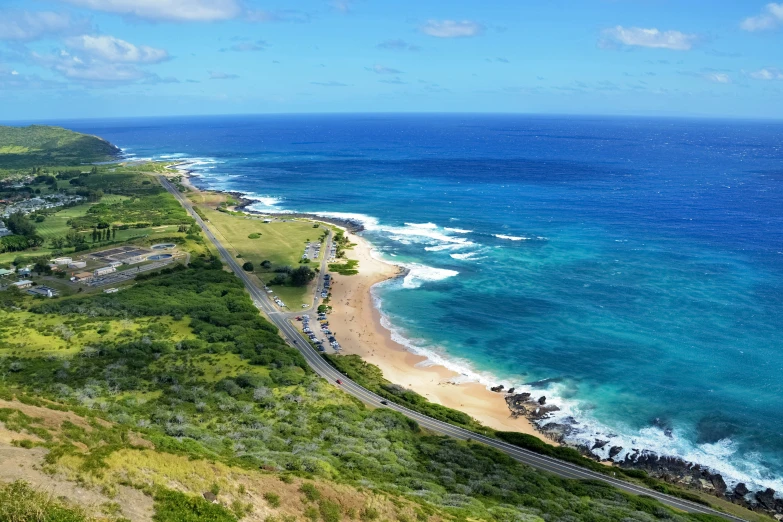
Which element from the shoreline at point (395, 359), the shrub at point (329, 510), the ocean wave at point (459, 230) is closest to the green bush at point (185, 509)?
the shrub at point (329, 510)

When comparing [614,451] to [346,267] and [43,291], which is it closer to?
[346,267]

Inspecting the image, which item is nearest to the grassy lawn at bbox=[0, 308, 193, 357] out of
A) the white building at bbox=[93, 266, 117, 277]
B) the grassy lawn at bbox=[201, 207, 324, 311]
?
the white building at bbox=[93, 266, 117, 277]

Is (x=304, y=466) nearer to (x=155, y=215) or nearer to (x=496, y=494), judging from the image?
(x=496, y=494)

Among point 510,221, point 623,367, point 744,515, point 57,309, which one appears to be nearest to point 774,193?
point 510,221

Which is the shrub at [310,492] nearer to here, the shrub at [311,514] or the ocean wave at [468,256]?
the shrub at [311,514]

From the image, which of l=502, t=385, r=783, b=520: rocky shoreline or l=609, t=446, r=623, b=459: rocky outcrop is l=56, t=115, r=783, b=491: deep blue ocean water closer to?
l=609, t=446, r=623, b=459: rocky outcrop
